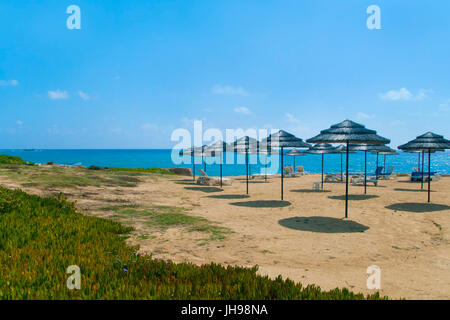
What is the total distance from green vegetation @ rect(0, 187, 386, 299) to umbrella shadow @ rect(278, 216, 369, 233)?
4155 mm

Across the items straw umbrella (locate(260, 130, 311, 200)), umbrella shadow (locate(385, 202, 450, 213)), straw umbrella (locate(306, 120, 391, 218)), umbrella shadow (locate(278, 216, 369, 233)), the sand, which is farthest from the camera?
straw umbrella (locate(260, 130, 311, 200))

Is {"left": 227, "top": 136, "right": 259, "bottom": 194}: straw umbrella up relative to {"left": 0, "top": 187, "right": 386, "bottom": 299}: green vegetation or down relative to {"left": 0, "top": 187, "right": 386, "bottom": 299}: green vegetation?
up

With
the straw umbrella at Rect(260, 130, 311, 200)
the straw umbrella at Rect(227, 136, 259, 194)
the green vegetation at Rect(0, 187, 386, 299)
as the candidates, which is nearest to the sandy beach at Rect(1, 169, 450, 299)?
the green vegetation at Rect(0, 187, 386, 299)

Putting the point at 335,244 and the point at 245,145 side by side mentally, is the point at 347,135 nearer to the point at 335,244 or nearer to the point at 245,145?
the point at 335,244

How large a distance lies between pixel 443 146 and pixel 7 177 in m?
20.3

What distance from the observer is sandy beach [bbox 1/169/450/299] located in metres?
4.72

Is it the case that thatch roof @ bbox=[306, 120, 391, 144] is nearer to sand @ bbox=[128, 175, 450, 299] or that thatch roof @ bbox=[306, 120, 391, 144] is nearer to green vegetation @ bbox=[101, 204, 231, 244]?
sand @ bbox=[128, 175, 450, 299]

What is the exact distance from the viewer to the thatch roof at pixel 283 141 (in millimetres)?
11812

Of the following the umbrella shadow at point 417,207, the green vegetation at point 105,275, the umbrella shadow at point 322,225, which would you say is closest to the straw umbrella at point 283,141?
the umbrella shadow at point 322,225

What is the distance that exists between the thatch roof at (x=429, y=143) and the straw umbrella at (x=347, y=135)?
142 inches

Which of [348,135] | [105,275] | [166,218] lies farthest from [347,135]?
[105,275]

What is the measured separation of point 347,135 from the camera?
8992mm

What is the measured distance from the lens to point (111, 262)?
14.4 ft
